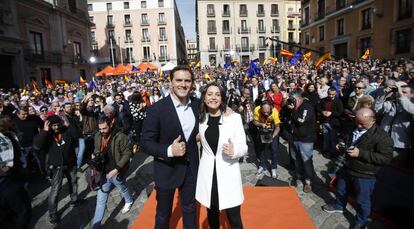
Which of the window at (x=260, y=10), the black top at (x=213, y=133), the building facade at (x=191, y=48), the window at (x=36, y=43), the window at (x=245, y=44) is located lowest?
the black top at (x=213, y=133)

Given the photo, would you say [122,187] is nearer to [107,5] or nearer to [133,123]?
[133,123]

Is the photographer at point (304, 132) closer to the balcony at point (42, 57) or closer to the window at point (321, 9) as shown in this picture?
the balcony at point (42, 57)

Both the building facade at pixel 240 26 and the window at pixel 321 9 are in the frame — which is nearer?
the window at pixel 321 9

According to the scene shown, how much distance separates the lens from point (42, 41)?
77.4ft

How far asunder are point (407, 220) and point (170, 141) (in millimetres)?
3223

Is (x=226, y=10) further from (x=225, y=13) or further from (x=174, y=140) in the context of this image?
(x=174, y=140)

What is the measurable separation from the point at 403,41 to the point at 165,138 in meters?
23.5

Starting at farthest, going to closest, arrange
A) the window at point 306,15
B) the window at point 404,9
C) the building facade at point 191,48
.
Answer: the building facade at point 191,48, the window at point 306,15, the window at point 404,9

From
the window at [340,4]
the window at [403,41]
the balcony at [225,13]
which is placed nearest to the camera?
the window at [403,41]

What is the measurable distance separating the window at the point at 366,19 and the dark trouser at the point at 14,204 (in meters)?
27.0

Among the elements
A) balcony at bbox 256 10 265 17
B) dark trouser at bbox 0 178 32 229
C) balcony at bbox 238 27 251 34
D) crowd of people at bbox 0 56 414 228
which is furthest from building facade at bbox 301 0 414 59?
dark trouser at bbox 0 178 32 229

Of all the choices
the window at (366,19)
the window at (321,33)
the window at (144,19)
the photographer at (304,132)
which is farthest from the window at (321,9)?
the photographer at (304,132)

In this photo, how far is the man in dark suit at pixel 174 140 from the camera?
91.9 inches

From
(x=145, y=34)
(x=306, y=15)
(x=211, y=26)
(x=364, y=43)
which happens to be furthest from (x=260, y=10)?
(x=364, y=43)
